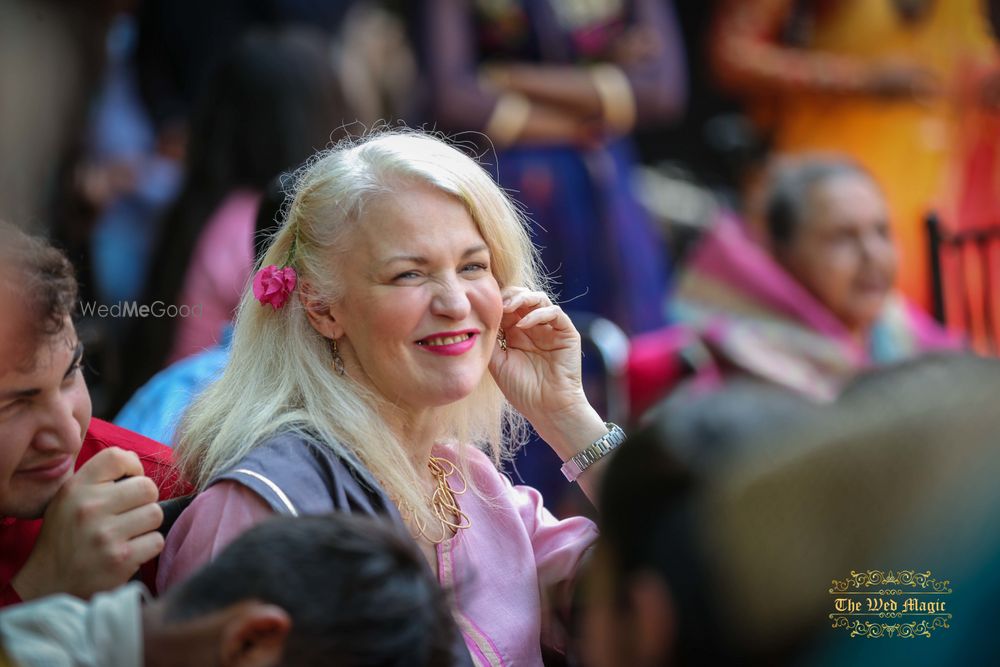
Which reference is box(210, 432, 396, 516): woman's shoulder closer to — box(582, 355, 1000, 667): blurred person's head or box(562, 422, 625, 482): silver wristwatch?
box(562, 422, 625, 482): silver wristwatch

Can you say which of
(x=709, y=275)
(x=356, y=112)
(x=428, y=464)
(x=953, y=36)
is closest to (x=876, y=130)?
(x=953, y=36)

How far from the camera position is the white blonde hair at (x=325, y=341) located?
8.37 feet

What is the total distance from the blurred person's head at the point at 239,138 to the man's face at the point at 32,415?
1745mm

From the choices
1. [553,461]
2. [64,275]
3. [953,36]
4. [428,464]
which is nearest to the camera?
[64,275]

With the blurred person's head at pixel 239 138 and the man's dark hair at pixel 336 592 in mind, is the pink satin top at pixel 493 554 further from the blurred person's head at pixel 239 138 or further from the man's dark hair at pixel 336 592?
the blurred person's head at pixel 239 138

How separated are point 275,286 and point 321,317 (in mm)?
Answer: 115

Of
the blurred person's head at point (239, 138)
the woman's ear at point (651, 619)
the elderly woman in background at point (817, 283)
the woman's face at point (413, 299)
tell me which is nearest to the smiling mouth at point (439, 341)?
the woman's face at point (413, 299)

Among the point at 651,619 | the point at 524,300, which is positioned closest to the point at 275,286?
the point at 524,300

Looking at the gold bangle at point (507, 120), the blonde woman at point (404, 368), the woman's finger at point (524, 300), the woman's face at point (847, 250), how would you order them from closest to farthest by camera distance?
the blonde woman at point (404, 368) < the woman's finger at point (524, 300) < the gold bangle at point (507, 120) < the woman's face at point (847, 250)

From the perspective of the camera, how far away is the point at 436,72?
16.4 ft

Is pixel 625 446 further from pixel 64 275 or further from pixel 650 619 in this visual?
pixel 64 275

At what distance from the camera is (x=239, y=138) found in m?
4.16

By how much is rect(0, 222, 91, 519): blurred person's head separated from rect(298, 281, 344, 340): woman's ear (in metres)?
0.52

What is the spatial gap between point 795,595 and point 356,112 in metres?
3.51
